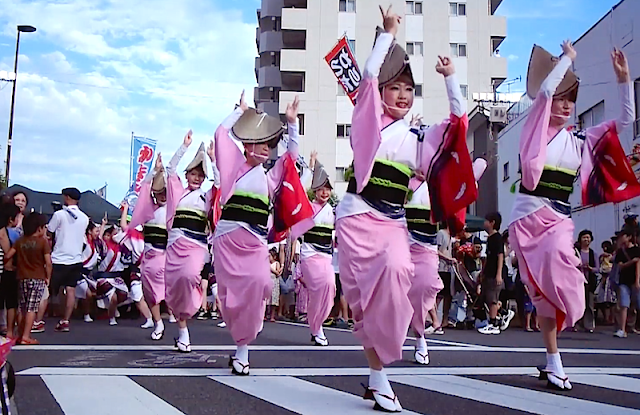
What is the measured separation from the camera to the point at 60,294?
47.7ft

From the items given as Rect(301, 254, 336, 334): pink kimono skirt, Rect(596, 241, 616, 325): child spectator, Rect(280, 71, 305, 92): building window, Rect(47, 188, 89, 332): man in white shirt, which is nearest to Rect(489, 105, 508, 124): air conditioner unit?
Rect(280, 71, 305, 92): building window

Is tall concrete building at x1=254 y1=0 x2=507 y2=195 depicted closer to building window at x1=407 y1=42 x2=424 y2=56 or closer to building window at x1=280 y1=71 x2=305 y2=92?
building window at x1=407 y1=42 x2=424 y2=56

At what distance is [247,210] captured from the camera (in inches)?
241

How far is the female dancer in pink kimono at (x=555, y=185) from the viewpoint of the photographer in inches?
203

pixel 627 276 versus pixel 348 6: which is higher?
pixel 348 6

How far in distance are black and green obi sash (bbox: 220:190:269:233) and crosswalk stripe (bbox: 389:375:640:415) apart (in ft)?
5.79

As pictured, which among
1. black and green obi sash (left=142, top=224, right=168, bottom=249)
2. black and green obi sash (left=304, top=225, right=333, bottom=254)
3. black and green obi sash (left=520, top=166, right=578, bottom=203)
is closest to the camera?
black and green obi sash (left=520, top=166, right=578, bottom=203)

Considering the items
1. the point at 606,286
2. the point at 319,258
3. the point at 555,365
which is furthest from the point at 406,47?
the point at 555,365

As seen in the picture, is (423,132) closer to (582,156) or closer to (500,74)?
(582,156)

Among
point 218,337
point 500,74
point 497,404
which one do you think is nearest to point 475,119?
point 500,74

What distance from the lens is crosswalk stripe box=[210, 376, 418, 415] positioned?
13.6 ft

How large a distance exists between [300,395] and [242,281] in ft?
5.18

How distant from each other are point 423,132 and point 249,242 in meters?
1.99

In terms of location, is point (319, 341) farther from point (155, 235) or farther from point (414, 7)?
point (414, 7)
